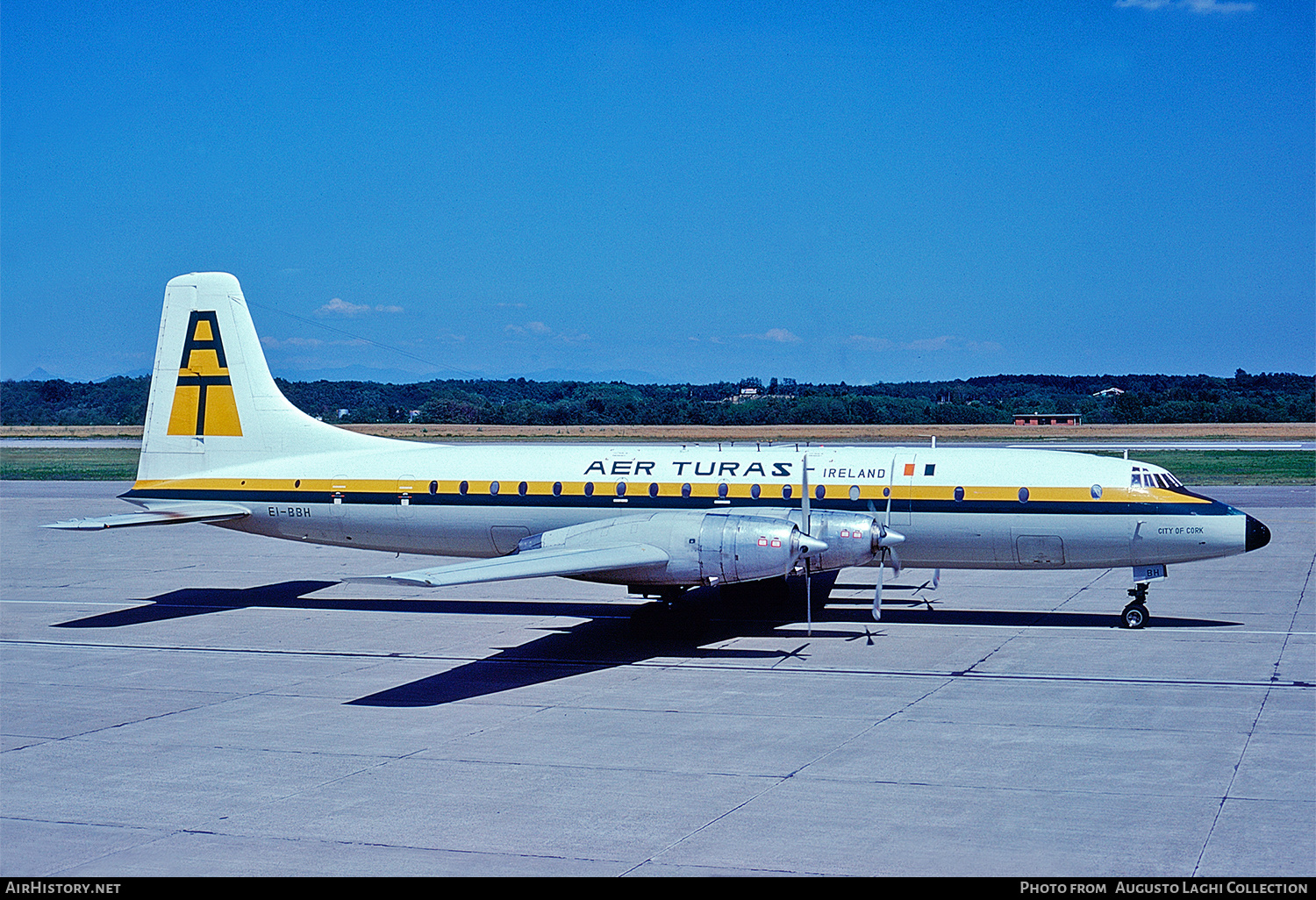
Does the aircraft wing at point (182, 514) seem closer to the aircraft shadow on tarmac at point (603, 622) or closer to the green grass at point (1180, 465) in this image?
the aircraft shadow on tarmac at point (603, 622)

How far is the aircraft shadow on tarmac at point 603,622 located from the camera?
18.4 m

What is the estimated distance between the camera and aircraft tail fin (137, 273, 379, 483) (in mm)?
25453

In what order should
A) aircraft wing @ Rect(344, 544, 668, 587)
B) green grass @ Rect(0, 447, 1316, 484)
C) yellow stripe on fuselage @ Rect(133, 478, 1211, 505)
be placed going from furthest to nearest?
green grass @ Rect(0, 447, 1316, 484) → yellow stripe on fuselage @ Rect(133, 478, 1211, 505) → aircraft wing @ Rect(344, 544, 668, 587)

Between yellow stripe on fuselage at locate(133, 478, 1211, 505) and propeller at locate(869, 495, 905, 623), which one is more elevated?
yellow stripe on fuselage at locate(133, 478, 1211, 505)

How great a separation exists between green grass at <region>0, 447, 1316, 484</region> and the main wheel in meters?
34.8

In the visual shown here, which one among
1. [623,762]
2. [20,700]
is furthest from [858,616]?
[20,700]

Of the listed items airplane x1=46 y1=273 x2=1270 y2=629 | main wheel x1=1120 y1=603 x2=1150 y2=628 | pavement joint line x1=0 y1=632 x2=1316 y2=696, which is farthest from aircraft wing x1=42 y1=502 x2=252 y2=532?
main wheel x1=1120 y1=603 x2=1150 y2=628

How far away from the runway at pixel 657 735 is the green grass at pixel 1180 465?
1386 inches

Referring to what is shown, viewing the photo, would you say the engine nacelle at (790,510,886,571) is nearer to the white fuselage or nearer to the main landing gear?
the white fuselage

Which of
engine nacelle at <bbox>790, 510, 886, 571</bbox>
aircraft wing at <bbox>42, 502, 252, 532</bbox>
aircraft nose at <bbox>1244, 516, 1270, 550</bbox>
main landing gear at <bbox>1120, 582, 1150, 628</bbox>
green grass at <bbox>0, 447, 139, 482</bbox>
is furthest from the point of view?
green grass at <bbox>0, 447, 139, 482</bbox>

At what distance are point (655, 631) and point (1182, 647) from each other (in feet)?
30.3
